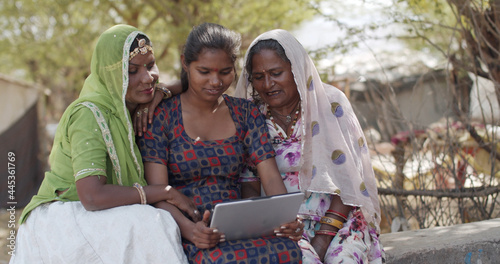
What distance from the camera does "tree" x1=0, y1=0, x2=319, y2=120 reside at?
8.57 metres

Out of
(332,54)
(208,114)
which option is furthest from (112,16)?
(208,114)

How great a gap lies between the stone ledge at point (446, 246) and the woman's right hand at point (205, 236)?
137 centimetres

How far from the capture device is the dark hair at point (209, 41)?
2709 millimetres

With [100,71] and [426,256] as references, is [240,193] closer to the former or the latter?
[100,71]

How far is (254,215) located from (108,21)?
1010 centimetres

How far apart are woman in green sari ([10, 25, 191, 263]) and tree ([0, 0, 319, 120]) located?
3.92 meters

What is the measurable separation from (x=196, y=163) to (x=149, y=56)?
0.64 meters

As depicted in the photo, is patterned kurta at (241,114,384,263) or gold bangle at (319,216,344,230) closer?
patterned kurta at (241,114,384,263)

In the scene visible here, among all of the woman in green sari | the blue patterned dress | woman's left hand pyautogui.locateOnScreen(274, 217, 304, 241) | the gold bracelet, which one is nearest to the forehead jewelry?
the woman in green sari

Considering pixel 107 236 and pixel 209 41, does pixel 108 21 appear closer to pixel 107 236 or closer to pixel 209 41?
pixel 209 41

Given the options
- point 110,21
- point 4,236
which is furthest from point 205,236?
point 110,21

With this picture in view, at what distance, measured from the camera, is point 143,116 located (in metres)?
2.75

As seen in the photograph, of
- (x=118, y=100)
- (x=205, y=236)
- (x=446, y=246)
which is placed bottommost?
(x=446, y=246)

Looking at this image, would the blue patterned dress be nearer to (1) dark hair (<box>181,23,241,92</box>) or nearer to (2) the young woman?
(2) the young woman
